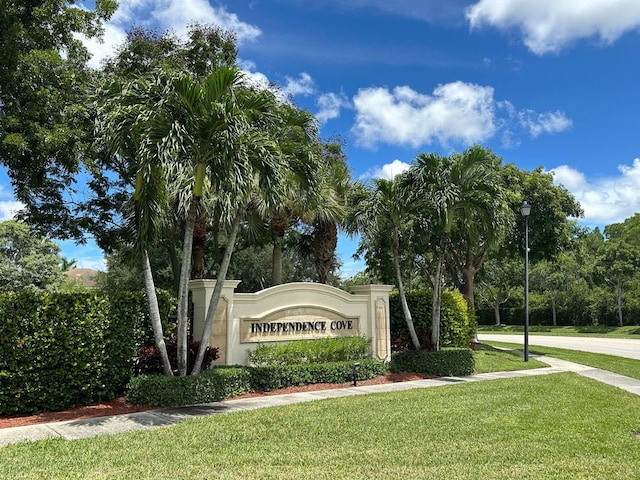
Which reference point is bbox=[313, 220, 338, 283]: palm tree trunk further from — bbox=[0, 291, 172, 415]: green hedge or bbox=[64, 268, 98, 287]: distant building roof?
bbox=[64, 268, 98, 287]: distant building roof

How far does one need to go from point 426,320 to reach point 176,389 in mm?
8879

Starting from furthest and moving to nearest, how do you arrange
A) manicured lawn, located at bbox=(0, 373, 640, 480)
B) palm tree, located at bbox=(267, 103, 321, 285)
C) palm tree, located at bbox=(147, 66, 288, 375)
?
1. palm tree, located at bbox=(267, 103, 321, 285)
2. palm tree, located at bbox=(147, 66, 288, 375)
3. manicured lawn, located at bbox=(0, 373, 640, 480)

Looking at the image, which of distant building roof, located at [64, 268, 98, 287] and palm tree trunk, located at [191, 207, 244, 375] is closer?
palm tree trunk, located at [191, 207, 244, 375]

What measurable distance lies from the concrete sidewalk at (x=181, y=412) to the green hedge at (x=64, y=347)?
1.11 meters

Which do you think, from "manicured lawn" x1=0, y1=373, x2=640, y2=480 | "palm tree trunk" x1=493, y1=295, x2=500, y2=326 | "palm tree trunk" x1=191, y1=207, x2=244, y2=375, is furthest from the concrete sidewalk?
"palm tree trunk" x1=493, y1=295, x2=500, y2=326

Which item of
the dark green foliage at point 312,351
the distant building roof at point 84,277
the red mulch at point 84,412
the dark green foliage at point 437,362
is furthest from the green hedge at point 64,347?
the distant building roof at point 84,277

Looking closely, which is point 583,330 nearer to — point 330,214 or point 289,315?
point 330,214

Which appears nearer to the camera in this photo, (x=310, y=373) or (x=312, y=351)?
(x=310, y=373)

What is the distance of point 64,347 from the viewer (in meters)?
9.53

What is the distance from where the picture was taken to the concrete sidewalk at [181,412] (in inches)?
→ 303

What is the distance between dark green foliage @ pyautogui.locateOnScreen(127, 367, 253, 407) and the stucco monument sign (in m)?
1.65

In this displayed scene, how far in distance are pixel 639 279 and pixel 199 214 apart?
43.3 metres

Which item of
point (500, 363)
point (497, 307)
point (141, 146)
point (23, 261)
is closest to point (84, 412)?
point (141, 146)

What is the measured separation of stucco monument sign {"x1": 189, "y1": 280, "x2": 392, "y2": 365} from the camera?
12.2 metres
